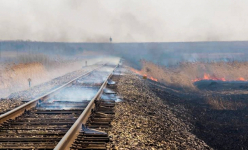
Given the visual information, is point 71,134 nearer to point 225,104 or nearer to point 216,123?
point 216,123

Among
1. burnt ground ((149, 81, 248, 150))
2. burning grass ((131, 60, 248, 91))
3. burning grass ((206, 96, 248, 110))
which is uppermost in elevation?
burning grass ((131, 60, 248, 91))

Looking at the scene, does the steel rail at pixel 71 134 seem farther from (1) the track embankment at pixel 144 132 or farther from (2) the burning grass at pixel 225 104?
(2) the burning grass at pixel 225 104

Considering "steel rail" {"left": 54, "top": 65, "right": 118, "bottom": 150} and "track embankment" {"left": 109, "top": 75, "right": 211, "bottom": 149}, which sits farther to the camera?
"track embankment" {"left": 109, "top": 75, "right": 211, "bottom": 149}

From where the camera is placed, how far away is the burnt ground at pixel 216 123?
10234mm

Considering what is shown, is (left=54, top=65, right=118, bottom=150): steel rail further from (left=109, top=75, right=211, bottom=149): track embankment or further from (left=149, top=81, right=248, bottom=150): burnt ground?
(left=149, top=81, right=248, bottom=150): burnt ground

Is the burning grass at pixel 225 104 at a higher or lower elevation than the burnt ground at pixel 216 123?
higher

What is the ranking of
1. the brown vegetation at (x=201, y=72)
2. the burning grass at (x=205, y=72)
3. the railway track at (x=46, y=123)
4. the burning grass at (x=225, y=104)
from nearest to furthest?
the railway track at (x=46, y=123) < the burning grass at (x=225, y=104) < the brown vegetation at (x=201, y=72) < the burning grass at (x=205, y=72)

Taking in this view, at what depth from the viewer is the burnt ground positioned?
33.6 ft

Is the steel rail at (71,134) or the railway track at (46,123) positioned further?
the railway track at (46,123)

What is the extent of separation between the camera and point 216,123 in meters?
12.6

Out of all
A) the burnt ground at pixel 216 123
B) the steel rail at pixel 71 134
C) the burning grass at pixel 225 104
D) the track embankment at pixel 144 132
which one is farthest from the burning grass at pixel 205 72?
the steel rail at pixel 71 134

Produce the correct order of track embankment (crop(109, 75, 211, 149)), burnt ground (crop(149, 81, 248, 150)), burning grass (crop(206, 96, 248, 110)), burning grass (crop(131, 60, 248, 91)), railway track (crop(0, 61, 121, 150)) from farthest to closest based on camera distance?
burning grass (crop(131, 60, 248, 91)) → burning grass (crop(206, 96, 248, 110)) → burnt ground (crop(149, 81, 248, 150)) → track embankment (crop(109, 75, 211, 149)) → railway track (crop(0, 61, 121, 150))

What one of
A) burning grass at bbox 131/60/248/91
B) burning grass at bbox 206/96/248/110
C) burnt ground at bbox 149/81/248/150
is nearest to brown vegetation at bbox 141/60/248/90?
burning grass at bbox 131/60/248/91

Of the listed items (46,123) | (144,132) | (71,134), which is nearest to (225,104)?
(144,132)
